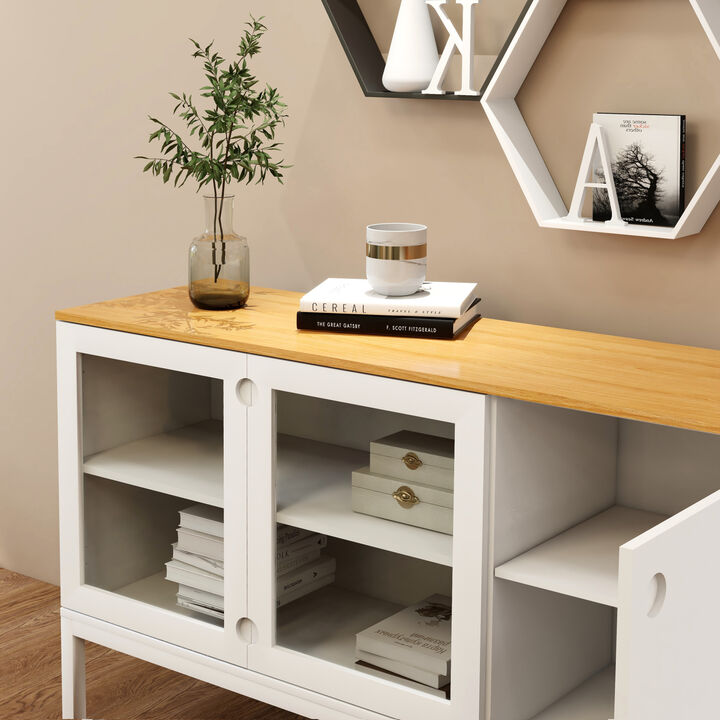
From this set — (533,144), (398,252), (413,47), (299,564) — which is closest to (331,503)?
(299,564)

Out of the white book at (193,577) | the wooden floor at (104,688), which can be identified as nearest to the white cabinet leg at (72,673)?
the wooden floor at (104,688)

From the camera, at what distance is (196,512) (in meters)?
2.07

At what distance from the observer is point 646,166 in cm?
182

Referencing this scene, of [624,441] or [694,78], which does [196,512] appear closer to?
[624,441]

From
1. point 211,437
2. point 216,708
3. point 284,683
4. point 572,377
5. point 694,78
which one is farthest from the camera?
point 216,708

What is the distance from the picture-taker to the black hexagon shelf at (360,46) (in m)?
2.08

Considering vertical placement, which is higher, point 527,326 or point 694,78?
point 694,78

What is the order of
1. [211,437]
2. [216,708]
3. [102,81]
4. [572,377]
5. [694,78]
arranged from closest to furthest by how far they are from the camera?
1. [572,377]
2. [694,78]
3. [211,437]
4. [216,708]
5. [102,81]

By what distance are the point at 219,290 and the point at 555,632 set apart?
88 cm


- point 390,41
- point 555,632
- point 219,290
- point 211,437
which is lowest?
point 555,632

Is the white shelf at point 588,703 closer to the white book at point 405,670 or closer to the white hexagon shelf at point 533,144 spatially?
the white book at point 405,670

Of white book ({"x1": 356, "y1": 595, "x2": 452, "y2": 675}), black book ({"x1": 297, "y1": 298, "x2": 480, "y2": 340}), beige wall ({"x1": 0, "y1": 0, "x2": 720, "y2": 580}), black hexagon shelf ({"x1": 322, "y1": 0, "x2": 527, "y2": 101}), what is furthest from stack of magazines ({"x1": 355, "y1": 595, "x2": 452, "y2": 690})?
black hexagon shelf ({"x1": 322, "y1": 0, "x2": 527, "y2": 101})

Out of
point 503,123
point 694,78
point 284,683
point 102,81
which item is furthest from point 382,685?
point 102,81

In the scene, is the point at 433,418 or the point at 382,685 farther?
the point at 382,685
